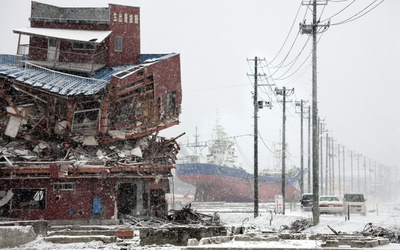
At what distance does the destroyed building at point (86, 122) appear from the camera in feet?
135

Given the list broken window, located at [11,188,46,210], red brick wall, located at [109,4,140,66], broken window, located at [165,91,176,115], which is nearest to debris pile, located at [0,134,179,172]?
broken window, located at [11,188,46,210]

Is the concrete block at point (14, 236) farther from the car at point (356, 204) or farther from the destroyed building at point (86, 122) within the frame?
the car at point (356, 204)

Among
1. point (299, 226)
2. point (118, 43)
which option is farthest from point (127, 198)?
point (118, 43)

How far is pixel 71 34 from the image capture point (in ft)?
170

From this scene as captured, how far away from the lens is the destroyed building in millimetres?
41062

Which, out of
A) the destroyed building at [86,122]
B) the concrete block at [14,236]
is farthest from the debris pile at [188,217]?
the concrete block at [14,236]

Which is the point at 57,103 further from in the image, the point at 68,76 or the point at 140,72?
the point at 140,72

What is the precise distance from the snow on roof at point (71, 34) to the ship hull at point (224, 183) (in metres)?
43.9

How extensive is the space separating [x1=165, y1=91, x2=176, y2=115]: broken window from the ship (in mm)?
34498

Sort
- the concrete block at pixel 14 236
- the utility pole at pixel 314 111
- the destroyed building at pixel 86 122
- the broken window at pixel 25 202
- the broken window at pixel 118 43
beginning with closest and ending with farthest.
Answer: the concrete block at pixel 14 236
the utility pole at pixel 314 111
the destroyed building at pixel 86 122
the broken window at pixel 25 202
the broken window at pixel 118 43

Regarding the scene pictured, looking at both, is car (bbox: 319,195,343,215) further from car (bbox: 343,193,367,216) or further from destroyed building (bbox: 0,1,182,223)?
destroyed building (bbox: 0,1,182,223)

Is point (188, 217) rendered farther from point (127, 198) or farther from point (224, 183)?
point (224, 183)

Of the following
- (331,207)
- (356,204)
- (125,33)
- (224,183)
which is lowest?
(331,207)

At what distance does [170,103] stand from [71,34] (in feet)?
36.4
